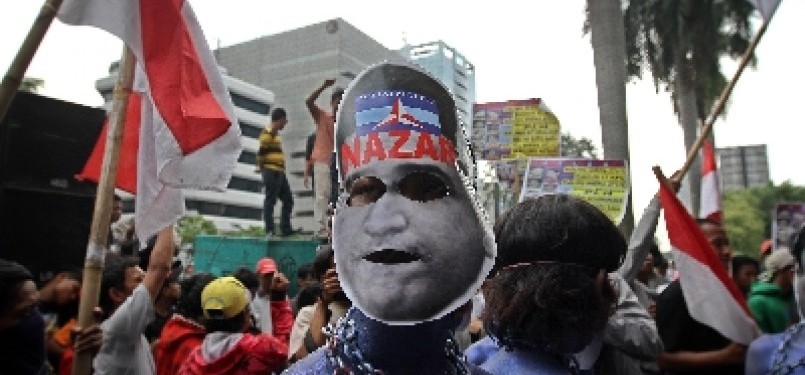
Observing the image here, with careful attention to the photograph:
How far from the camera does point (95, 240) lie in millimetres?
2688

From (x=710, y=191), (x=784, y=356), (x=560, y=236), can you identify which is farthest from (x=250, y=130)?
(x=560, y=236)

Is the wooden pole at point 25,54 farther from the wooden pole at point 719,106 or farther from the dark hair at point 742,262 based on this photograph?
the dark hair at point 742,262

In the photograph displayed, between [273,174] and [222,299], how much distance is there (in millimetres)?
6277

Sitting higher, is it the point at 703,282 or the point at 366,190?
the point at 366,190

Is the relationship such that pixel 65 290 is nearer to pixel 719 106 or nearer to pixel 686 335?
pixel 686 335

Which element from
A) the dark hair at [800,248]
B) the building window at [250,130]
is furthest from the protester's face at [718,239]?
→ the building window at [250,130]

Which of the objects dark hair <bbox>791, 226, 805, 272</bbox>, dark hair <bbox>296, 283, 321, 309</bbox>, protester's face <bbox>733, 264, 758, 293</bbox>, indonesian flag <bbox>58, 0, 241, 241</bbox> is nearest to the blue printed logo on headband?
indonesian flag <bbox>58, 0, 241, 241</bbox>

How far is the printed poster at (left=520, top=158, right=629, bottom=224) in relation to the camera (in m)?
4.89

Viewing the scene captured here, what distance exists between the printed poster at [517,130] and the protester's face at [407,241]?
510 centimetres

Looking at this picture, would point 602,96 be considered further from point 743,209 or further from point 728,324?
point 743,209

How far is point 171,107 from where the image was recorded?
285cm

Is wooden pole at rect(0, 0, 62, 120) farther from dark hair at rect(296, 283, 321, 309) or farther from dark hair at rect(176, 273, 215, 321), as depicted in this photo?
dark hair at rect(296, 283, 321, 309)

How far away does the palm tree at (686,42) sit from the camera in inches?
631

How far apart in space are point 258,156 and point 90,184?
16.5 ft
